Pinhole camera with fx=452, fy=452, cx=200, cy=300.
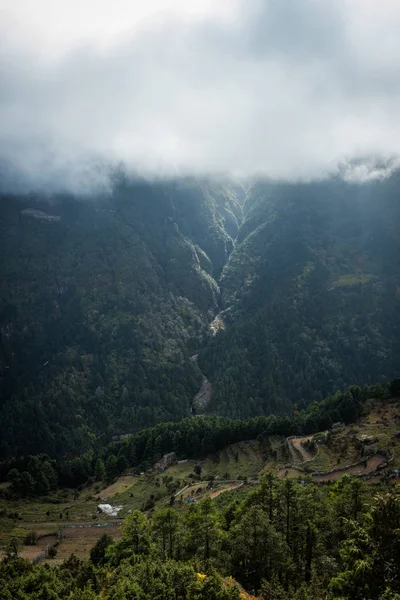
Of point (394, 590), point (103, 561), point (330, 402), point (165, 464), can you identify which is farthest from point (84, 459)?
point (394, 590)

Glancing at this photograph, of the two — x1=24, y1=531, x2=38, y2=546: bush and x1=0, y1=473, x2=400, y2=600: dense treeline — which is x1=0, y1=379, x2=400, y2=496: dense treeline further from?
x1=0, y1=473, x2=400, y2=600: dense treeline

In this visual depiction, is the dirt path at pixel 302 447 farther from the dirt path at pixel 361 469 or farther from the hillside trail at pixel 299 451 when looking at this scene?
the dirt path at pixel 361 469

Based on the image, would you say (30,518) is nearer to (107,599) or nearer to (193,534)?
(193,534)

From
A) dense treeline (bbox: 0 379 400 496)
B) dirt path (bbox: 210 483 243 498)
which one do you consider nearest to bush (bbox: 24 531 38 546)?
dirt path (bbox: 210 483 243 498)

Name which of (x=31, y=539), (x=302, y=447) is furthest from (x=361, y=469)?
(x=31, y=539)

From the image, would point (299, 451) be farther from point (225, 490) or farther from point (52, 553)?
point (52, 553)
